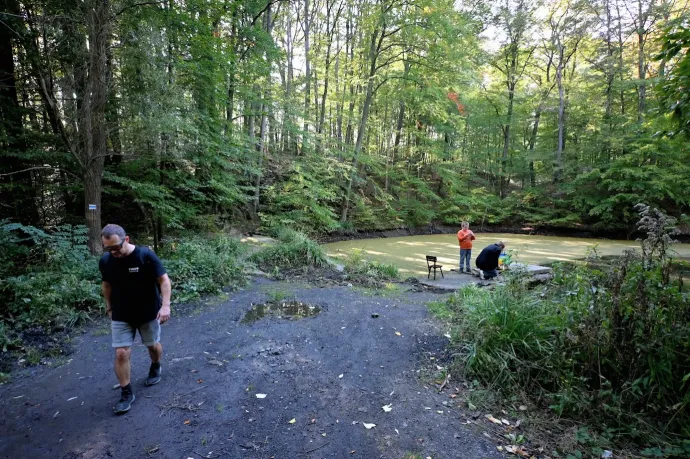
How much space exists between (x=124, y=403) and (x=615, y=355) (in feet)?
15.5

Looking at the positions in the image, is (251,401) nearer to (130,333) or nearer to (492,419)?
(130,333)

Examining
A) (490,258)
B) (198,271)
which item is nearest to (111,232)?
(198,271)

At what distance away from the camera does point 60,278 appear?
5.67m

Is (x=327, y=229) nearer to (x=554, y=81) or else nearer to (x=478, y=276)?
(x=478, y=276)

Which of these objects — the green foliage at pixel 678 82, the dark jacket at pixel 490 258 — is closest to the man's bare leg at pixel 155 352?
the green foliage at pixel 678 82

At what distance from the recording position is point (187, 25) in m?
8.97

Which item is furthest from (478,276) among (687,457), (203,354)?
(203,354)

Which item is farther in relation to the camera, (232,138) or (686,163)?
(686,163)

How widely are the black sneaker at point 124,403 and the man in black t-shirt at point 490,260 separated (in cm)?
859

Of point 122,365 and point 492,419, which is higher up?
point 122,365

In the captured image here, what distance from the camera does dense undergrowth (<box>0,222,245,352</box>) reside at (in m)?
4.93

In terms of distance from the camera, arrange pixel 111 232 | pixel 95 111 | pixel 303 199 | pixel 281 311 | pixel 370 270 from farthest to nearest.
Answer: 1. pixel 303 199
2. pixel 370 270
3. pixel 95 111
4. pixel 281 311
5. pixel 111 232

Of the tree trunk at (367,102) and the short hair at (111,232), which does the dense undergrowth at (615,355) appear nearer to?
the short hair at (111,232)

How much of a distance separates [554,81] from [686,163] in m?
10.3
